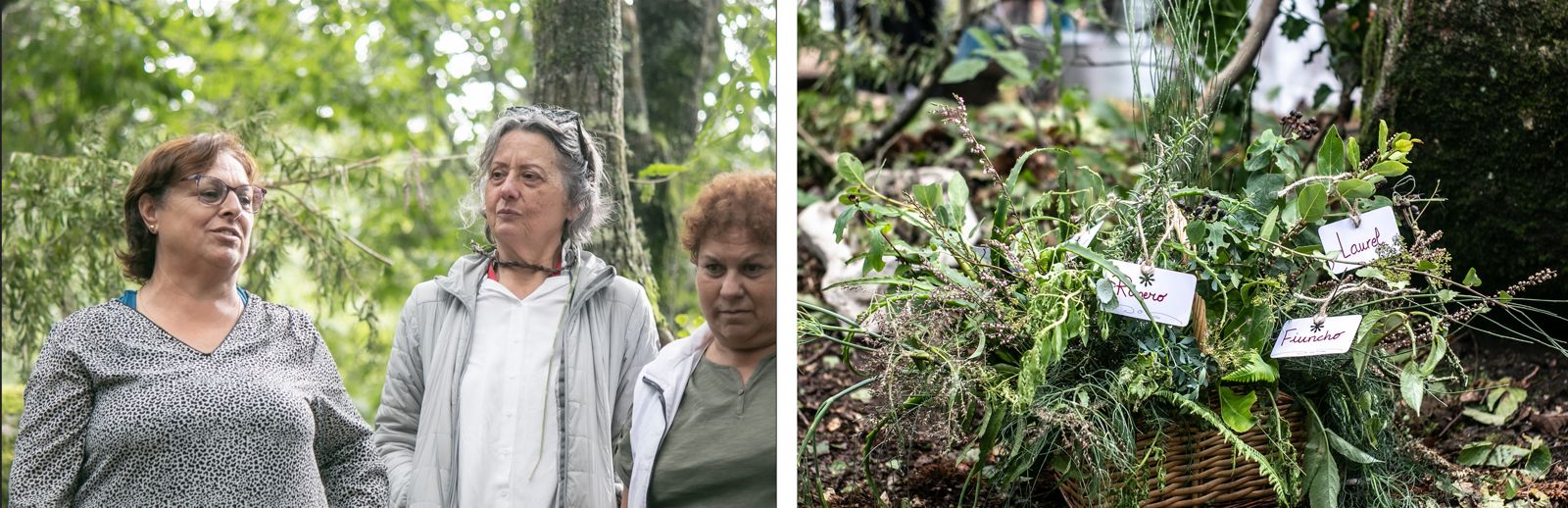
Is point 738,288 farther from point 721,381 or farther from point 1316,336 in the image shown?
point 1316,336

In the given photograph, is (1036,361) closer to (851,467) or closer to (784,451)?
(784,451)

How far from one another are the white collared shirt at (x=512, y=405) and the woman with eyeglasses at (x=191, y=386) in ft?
0.74

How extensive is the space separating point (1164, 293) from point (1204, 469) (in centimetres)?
33

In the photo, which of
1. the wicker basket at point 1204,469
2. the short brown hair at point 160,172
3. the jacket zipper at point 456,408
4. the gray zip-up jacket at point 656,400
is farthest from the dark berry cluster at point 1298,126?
the short brown hair at point 160,172

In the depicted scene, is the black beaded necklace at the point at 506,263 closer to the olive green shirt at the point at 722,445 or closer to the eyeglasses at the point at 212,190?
the olive green shirt at the point at 722,445

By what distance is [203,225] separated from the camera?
6.73ft

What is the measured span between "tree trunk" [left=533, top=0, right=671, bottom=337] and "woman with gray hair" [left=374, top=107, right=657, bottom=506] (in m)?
0.02

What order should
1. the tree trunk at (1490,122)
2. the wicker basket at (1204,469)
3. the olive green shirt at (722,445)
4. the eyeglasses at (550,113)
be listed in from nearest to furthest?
1. the olive green shirt at (722,445)
2. the eyeglasses at (550,113)
3. the wicker basket at (1204,469)
4. the tree trunk at (1490,122)

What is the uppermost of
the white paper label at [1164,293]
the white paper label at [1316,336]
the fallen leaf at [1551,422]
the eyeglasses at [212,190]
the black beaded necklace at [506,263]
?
the eyeglasses at [212,190]

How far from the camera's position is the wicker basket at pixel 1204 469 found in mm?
2061

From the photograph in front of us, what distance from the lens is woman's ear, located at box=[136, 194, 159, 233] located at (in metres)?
2.08

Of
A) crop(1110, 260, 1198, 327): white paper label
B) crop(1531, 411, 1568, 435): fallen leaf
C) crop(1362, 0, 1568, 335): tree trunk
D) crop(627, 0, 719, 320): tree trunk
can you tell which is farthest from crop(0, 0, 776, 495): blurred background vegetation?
crop(1531, 411, 1568, 435): fallen leaf

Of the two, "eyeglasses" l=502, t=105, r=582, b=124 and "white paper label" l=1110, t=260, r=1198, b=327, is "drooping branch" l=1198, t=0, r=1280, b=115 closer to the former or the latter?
"white paper label" l=1110, t=260, r=1198, b=327

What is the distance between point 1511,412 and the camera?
2.70 metres
